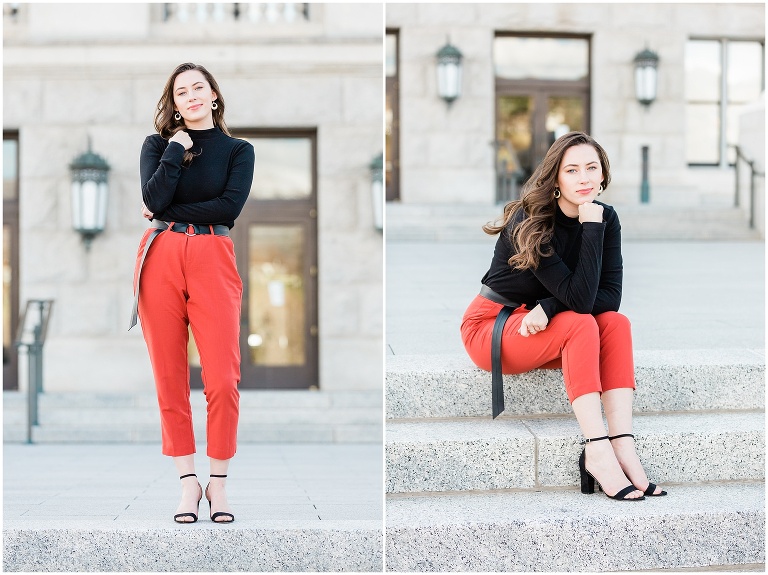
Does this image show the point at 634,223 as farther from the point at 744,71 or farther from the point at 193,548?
the point at 193,548

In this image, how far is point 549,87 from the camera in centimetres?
1416

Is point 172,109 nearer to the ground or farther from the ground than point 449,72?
nearer to the ground

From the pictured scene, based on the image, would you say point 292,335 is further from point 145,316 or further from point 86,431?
point 145,316

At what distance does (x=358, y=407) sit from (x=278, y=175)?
2459mm

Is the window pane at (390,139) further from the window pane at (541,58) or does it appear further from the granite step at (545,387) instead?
the granite step at (545,387)

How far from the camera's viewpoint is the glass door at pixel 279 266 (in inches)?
339

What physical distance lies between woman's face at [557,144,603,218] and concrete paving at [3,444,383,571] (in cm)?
148

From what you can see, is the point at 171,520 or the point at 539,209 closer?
the point at 171,520

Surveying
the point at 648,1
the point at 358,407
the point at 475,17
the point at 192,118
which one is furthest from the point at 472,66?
the point at 192,118

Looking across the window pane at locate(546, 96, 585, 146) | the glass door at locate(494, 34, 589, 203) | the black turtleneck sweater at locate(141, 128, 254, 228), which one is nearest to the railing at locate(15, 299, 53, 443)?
the black turtleneck sweater at locate(141, 128, 254, 228)

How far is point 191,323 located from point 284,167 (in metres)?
5.55

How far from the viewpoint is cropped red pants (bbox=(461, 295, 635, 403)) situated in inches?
123

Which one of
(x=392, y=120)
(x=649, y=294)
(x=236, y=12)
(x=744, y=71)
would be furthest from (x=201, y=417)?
(x=744, y=71)

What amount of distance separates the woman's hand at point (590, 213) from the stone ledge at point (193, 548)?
1.39 meters
